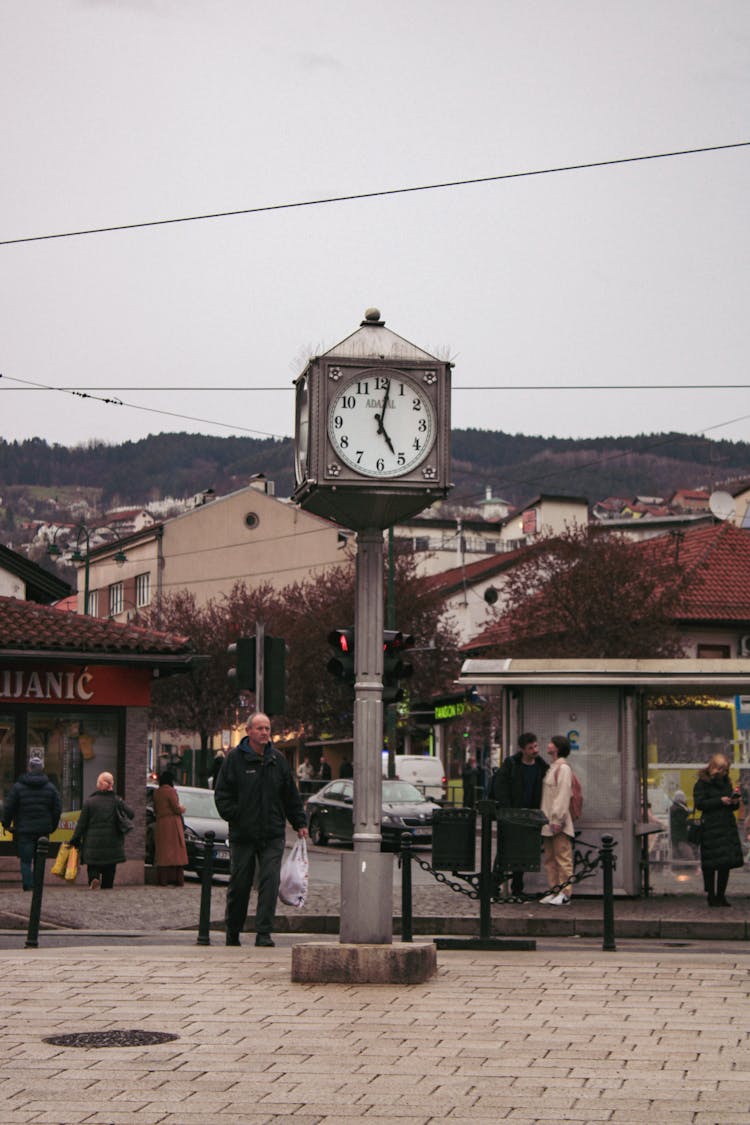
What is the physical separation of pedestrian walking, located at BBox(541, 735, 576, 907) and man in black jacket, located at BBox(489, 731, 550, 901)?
0.22m

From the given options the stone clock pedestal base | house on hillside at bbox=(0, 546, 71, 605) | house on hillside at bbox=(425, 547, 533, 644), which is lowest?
the stone clock pedestal base

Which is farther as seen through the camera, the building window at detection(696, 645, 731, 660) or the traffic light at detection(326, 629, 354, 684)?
the building window at detection(696, 645, 731, 660)

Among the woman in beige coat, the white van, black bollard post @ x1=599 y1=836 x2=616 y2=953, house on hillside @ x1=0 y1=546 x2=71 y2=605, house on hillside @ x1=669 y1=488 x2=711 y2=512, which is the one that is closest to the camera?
black bollard post @ x1=599 y1=836 x2=616 y2=953

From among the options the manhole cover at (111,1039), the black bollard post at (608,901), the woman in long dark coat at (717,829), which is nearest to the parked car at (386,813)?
the woman in long dark coat at (717,829)

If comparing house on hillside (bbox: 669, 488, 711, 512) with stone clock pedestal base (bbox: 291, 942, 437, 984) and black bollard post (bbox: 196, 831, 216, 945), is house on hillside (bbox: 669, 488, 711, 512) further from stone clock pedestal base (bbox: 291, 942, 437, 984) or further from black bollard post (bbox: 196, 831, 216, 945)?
stone clock pedestal base (bbox: 291, 942, 437, 984)

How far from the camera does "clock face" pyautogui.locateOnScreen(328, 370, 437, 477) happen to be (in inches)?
486

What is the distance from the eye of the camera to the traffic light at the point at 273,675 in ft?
63.4

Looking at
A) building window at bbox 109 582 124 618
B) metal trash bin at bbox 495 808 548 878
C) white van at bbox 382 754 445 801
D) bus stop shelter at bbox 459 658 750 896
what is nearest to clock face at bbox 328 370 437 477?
metal trash bin at bbox 495 808 548 878

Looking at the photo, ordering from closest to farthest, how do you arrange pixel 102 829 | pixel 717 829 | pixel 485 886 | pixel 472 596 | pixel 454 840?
pixel 485 886 → pixel 454 840 → pixel 717 829 → pixel 102 829 → pixel 472 596

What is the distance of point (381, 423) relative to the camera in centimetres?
1244

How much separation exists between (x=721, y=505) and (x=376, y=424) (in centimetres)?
5549

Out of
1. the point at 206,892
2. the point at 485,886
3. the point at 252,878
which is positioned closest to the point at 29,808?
the point at 206,892

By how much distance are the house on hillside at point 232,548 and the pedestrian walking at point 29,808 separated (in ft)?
210

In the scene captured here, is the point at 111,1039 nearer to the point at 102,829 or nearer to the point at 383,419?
the point at 383,419
